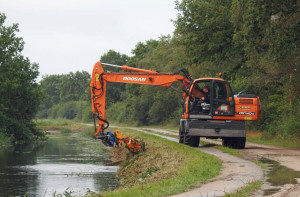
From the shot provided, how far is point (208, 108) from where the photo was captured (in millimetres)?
24062

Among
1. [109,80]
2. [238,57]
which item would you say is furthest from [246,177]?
[238,57]

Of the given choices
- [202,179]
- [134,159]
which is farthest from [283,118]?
[202,179]

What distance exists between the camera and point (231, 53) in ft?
122

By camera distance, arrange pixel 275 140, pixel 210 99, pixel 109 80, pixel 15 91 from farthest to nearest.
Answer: pixel 15 91, pixel 275 140, pixel 109 80, pixel 210 99

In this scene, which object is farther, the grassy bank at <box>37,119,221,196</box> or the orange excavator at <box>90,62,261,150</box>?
the orange excavator at <box>90,62,261,150</box>

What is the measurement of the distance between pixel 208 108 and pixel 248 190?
1276 centimetres

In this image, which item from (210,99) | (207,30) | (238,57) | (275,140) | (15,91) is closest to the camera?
(210,99)

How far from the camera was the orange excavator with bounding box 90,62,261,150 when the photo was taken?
23.6 meters

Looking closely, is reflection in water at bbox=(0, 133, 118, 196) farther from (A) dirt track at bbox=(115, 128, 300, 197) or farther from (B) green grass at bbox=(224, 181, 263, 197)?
(B) green grass at bbox=(224, 181, 263, 197)

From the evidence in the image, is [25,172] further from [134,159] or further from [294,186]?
[294,186]

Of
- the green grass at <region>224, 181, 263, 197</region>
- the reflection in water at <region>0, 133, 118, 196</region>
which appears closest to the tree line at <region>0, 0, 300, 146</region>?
the reflection in water at <region>0, 133, 118, 196</region>

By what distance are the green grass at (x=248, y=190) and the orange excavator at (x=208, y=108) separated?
36.2ft

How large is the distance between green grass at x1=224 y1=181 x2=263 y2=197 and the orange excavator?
11024 millimetres

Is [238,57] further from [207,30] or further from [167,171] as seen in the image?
[167,171]
